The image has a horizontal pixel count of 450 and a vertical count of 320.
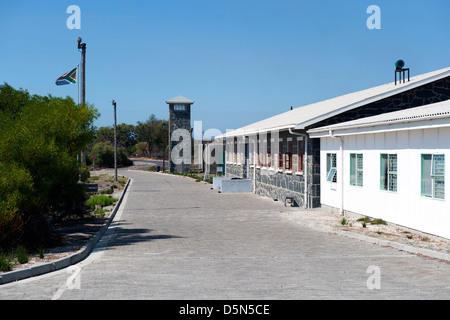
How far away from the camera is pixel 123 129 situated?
109938 mm

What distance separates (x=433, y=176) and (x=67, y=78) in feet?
58.9

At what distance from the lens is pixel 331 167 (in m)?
18.1

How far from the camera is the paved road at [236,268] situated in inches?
289

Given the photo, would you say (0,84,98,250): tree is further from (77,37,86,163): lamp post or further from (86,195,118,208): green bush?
(86,195,118,208): green bush

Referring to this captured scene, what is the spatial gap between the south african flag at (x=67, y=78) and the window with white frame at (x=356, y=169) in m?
14.3

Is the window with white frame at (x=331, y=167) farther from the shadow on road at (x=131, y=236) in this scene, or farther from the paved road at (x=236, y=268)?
the shadow on road at (x=131, y=236)

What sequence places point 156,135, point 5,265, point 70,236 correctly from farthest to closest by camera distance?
point 156,135
point 70,236
point 5,265

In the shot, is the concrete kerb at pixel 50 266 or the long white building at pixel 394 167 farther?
the long white building at pixel 394 167

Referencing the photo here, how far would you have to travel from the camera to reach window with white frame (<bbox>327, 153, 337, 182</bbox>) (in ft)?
58.1

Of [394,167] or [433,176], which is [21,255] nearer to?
[433,176]

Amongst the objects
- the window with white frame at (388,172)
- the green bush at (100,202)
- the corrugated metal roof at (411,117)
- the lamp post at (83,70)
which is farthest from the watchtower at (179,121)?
the window with white frame at (388,172)

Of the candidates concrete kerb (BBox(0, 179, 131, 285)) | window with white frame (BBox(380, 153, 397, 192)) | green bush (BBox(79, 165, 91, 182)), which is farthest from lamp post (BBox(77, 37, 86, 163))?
window with white frame (BBox(380, 153, 397, 192))

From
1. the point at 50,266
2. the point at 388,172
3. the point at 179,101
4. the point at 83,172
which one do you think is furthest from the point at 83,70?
the point at 179,101
